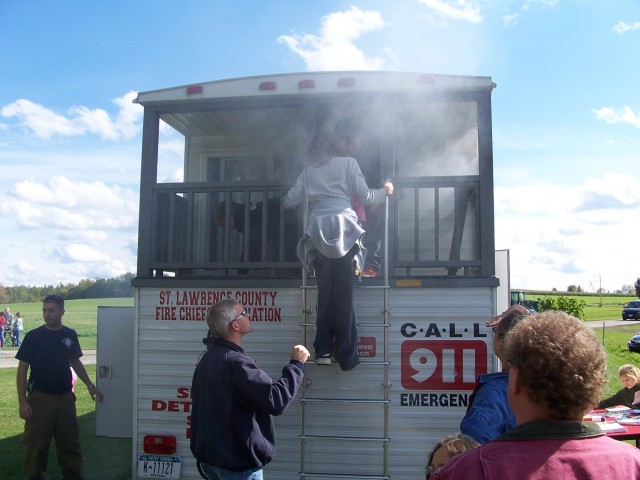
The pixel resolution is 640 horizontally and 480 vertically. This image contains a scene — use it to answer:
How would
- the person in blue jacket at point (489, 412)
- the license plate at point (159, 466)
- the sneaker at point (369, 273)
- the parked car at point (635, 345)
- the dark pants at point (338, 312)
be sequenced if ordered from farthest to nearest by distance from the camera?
the parked car at point (635, 345) < the sneaker at point (369, 273) < the license plate at point (159, 466) < the dark pants at point (338, 312) < the person in blue jacket at point (489, 412)

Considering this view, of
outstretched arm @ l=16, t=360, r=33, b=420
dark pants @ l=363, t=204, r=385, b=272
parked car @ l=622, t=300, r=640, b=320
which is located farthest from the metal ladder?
parked car @ l=622, t=300, r=640, b=320

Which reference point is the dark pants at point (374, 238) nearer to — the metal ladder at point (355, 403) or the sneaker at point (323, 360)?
the metal ladder at point (355, 403)

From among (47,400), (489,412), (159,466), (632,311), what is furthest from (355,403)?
(632,311)

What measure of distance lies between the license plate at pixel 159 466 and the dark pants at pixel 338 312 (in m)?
1.45

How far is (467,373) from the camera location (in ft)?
15.1

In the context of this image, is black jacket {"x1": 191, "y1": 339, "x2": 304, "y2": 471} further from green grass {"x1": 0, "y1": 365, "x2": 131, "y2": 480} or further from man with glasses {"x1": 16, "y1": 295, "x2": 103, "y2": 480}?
green grass {"x1": 0, "y1": 365, "x2": 131, "y2": 480}

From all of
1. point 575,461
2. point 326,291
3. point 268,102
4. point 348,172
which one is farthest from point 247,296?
point 575,461

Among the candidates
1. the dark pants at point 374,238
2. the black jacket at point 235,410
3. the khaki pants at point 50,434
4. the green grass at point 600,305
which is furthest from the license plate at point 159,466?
the green grass at point 600,305

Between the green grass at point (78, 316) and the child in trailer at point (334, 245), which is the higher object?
the child in trailer at point (334, 245)

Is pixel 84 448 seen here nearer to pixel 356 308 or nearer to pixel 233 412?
pixel 356 308

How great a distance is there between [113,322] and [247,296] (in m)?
1.51

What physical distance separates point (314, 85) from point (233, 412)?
275cm

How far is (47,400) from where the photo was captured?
6.09 metres

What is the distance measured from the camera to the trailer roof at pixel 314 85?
4.91 m
